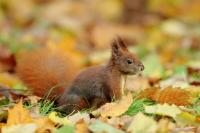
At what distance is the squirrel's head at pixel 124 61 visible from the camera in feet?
16.8

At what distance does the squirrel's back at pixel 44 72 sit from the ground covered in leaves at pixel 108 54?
10 cm

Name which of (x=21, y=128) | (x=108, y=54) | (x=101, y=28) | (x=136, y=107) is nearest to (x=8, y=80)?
(x=136, y=107)

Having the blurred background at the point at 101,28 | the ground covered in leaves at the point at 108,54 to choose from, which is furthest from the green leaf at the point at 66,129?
the blurred background at the point at 101,28

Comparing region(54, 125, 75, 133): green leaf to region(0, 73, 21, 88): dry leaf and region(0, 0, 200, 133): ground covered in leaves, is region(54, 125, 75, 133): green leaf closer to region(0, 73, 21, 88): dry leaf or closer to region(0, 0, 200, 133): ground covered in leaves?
region(0, 0, 200, 133): ground covered in leaves

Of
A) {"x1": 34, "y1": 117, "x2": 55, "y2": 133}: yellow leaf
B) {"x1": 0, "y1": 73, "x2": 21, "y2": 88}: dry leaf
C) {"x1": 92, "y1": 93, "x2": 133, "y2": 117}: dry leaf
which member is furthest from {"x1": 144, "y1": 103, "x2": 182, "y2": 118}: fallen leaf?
{"x1": 0, "y1": 73, "x2": 21, "y2": 88}: dry leaf

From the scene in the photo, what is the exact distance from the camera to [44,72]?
5.45m

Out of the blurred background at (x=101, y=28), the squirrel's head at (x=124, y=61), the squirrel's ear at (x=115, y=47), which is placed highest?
the squirrel's ear at (x=115, y=47)

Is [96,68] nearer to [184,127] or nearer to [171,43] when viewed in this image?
[184,127]

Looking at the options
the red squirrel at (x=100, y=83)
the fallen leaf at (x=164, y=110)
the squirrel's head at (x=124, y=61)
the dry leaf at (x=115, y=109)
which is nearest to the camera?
the fallen leaf at (x=164, y=110)

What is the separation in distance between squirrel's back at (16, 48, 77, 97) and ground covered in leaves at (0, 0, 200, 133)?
99mm

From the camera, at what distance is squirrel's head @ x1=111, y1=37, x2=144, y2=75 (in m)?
5.14

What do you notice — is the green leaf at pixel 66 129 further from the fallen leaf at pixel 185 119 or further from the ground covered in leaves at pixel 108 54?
the fallen leaf at pixel 185 119

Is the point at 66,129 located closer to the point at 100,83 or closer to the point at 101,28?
the point at 100,83

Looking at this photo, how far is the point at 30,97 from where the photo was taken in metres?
5.02
